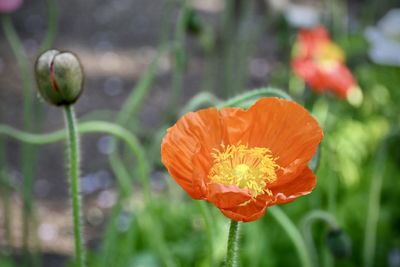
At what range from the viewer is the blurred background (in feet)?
4.25

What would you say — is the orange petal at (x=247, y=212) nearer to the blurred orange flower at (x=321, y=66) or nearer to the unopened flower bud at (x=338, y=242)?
the unopened flower bud at (x=338, y=242)

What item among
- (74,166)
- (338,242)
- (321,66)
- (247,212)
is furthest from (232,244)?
(321,66)

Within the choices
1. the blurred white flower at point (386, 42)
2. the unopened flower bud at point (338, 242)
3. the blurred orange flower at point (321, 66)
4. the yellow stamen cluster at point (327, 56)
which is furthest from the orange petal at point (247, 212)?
the blurred white flower at point (386, 42)

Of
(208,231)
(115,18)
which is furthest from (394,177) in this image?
(115,18)

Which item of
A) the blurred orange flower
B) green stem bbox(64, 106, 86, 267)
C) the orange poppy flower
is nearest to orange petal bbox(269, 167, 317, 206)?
the orange poppy flower

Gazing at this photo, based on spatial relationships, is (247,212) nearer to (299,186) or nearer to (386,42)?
(299,186)

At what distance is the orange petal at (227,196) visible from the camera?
22.4 inches

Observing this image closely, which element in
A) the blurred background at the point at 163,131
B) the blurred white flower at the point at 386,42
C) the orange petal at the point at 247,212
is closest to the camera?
the orange petal at the point at 247,212

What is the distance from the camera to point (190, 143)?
63 centimetres

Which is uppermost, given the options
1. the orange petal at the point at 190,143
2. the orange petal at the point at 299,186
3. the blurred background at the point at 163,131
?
the orange petal at the point at 190,143

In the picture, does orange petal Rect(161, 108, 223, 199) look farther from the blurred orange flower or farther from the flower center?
the blurred orange flower

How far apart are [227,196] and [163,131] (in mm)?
656

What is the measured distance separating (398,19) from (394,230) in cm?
96

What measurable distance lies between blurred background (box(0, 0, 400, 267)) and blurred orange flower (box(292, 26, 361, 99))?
0.07 m
